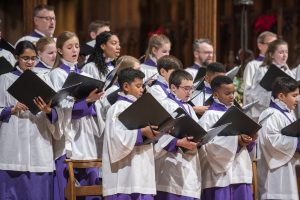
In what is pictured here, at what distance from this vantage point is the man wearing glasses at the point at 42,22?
8.84 metres

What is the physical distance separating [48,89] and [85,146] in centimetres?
101

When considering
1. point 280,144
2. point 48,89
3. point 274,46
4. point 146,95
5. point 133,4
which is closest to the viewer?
point 146,95

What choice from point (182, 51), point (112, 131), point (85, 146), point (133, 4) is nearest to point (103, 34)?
point (85, 146)

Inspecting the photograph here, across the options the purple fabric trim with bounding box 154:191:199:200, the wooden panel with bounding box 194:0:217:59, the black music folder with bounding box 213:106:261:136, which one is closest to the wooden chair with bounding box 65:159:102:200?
the purple fabric trim with bounding box 154:191:199:200

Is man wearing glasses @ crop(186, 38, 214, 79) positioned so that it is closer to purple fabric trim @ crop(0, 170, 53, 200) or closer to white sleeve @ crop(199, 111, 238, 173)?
white sleeve @ crop(199, 111, 238, 173)

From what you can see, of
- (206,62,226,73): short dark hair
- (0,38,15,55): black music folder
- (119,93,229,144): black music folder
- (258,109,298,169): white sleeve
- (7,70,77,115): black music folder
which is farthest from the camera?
(0,38,15,55): black music folder

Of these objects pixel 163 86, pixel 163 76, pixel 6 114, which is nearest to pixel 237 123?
pixel 163 86

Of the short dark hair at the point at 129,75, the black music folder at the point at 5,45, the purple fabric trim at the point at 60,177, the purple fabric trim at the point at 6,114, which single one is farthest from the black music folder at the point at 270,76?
the purple fabric trim at the point at 6,114

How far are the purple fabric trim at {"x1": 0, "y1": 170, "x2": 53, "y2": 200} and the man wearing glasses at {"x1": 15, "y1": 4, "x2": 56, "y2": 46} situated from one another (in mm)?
2001

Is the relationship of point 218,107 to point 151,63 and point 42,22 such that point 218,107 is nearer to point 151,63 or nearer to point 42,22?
point 151,63

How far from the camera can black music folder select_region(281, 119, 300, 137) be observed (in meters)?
7.65

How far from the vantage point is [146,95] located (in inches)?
252

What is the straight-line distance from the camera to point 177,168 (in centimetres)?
704

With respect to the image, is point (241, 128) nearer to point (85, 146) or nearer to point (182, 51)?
point (85, 146)
